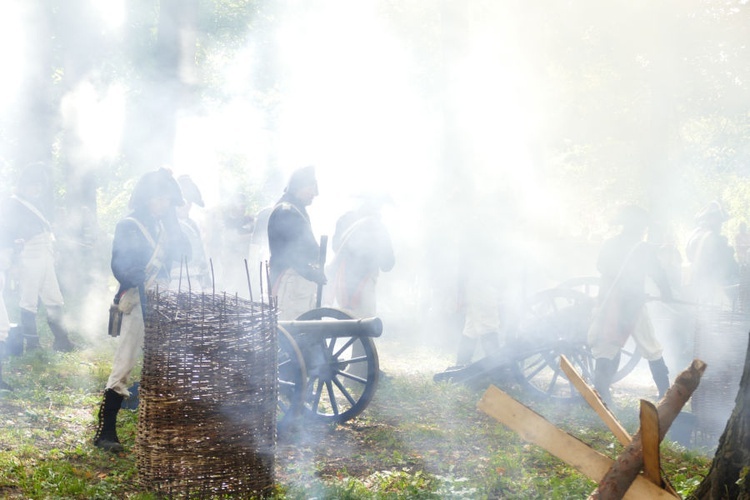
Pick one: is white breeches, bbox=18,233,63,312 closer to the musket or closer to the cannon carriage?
the musket

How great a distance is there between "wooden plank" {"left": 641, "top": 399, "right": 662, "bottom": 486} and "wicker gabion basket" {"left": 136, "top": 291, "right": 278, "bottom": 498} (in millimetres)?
2496

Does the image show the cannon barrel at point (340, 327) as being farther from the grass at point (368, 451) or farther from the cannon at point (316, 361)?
the grass at point (368, 451)

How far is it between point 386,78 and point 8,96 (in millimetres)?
8852

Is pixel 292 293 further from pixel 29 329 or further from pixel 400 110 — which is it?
pixel 400 110

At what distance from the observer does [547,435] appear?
3100 mm

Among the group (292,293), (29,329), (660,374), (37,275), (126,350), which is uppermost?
(37,275)

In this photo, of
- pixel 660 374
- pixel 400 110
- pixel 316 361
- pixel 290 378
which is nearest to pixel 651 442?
pixel 290 378

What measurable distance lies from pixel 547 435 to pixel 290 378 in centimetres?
361

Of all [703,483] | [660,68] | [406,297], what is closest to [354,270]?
[703,483]

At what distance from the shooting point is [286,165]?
25.5m

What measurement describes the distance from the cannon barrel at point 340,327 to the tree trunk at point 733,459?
3293mm

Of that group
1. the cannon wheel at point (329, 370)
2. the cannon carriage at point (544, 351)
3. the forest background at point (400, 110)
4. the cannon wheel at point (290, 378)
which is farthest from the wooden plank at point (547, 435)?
the forest background at point (400, 110)

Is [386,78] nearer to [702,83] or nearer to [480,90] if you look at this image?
[480,90]

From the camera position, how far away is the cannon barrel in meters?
6.56
